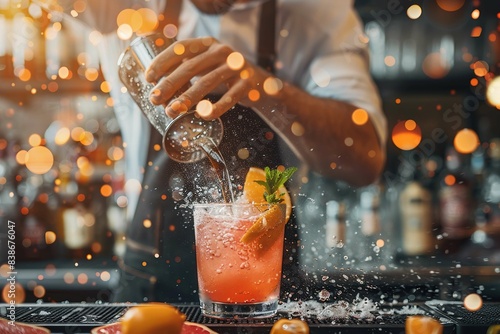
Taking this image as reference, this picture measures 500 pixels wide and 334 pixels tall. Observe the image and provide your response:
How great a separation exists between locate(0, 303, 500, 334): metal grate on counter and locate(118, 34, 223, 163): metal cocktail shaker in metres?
0.34

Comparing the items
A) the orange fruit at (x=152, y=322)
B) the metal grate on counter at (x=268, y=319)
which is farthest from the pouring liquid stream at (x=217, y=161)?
the orange fruit at (x=152, y=322)

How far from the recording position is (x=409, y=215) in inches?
111

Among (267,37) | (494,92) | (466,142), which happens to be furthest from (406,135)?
(267,37)

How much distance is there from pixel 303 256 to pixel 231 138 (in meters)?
0.39

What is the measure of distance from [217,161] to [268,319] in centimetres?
39

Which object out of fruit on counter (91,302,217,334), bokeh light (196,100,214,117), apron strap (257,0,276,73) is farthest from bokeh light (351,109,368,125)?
fruit on counter (91,302,217,334)

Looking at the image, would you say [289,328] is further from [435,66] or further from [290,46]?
[435,66]

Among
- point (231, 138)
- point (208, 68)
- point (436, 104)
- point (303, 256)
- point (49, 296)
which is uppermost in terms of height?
point (436, 104)

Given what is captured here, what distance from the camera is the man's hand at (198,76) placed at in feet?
4.18

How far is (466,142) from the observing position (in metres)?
2.93

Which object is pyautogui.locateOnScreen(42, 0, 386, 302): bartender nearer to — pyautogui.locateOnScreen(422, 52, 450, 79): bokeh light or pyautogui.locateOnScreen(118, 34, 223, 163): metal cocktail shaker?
pyautogui.locateOnScreen(118, 34, 223, 163): metal cocktail shaker

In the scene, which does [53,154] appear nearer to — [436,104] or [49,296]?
[49,296]

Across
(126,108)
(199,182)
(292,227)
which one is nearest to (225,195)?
(199,182)

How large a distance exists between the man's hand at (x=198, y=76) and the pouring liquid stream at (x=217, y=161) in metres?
0.06
